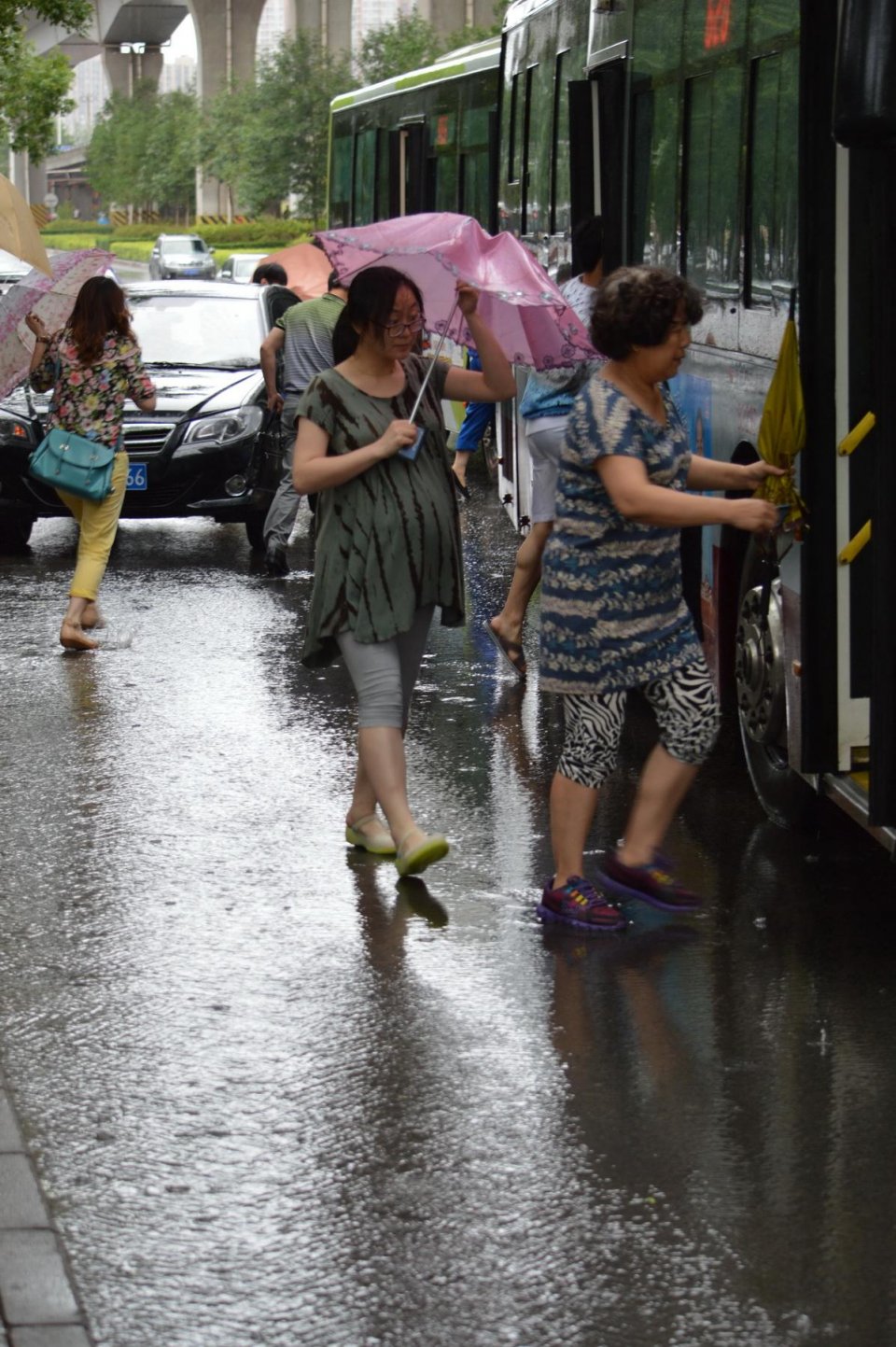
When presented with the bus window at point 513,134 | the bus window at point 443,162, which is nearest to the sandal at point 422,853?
the bus window at point 513,134

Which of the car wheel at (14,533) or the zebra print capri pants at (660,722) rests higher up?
the zebra print capri pants at (660,722)

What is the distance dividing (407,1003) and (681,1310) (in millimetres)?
1827

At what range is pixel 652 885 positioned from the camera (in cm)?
645

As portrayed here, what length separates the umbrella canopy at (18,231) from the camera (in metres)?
9.83

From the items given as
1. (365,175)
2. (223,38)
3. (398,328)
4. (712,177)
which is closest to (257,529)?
(712,177)

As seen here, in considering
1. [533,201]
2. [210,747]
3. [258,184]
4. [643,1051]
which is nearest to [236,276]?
[258,184]

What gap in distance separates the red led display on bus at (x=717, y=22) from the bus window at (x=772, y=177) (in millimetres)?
432

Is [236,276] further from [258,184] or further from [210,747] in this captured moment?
[210,747]

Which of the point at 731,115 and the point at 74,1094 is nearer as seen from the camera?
the point at 74,1094

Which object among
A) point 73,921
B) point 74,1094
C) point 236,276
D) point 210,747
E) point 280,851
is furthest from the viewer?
point 236,276

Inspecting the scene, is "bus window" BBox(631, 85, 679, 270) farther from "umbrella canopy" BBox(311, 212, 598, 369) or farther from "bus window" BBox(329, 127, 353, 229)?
"bus window" BBox(329, 127, 353, 229)

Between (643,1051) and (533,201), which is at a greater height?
(533,201)

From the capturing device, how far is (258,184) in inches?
3054

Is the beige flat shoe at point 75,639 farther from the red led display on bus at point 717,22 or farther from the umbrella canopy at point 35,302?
the red led display on bus at point 717,22
